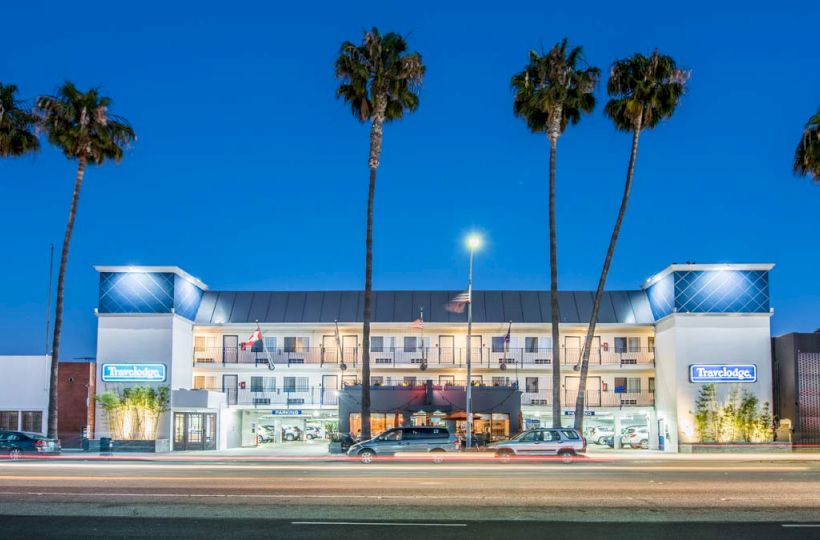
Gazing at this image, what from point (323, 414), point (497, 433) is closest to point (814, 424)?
point (497, 433)

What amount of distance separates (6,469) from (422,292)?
34940mm

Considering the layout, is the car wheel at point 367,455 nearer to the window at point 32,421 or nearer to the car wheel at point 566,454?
the car wheel at point 566,454

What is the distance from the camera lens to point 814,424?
158 ft

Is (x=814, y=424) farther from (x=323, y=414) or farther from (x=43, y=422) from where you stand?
(x=43, y=422)

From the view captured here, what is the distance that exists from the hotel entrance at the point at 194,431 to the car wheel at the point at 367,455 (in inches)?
662

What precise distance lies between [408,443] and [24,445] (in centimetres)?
1682

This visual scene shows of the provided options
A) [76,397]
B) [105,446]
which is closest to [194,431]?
[76,397]

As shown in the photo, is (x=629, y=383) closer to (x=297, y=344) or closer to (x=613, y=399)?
(x=613, y=399)

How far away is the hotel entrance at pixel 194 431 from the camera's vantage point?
164 ft

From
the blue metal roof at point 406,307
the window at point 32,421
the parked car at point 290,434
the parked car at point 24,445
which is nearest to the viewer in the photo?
the parked car at point 24,445

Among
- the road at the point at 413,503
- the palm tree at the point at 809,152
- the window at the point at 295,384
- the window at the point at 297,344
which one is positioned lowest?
the road at the point at 413,503

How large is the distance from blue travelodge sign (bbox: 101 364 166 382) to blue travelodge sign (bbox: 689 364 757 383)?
92.9 feet

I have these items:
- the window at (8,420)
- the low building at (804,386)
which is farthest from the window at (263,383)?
the low building at (804,386)

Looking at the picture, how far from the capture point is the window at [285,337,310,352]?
190 ft
